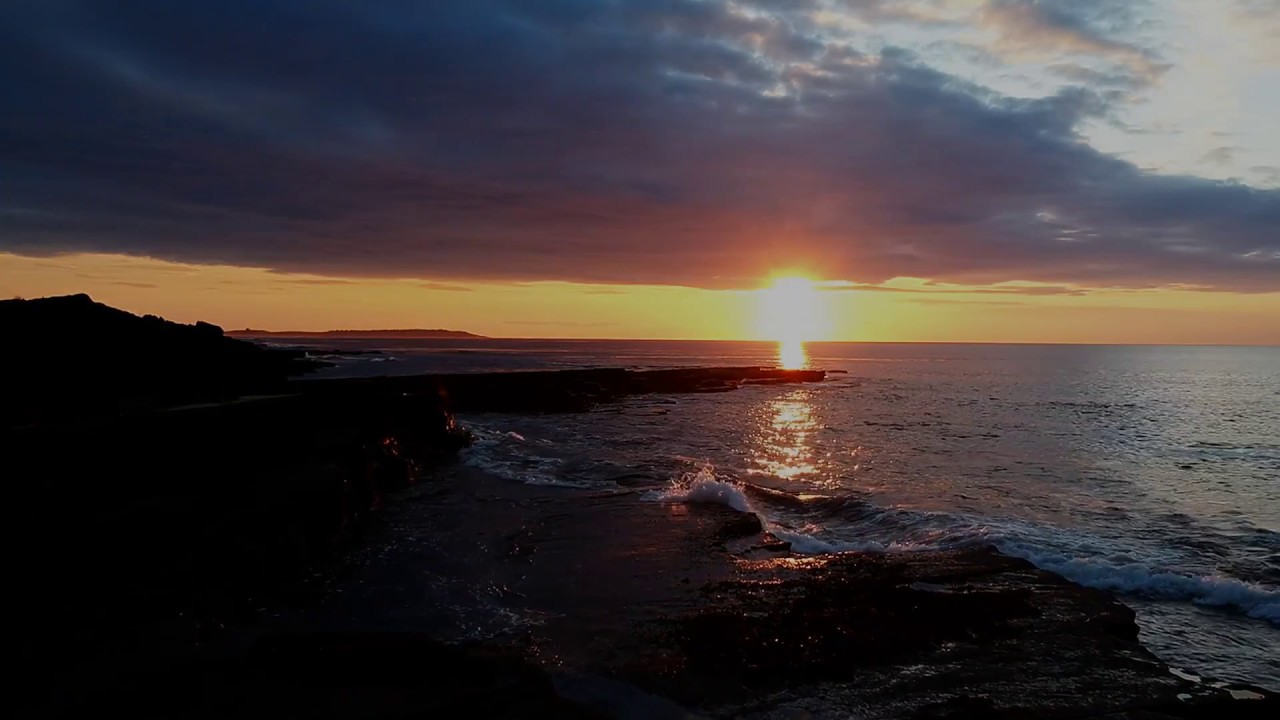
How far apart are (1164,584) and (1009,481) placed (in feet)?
39.0

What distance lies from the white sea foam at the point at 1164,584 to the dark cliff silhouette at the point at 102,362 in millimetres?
22007

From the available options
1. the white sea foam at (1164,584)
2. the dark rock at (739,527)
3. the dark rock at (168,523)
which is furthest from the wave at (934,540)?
the dark rock at (168,523)

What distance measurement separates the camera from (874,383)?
79562 mm

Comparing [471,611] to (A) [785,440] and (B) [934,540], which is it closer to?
(B) [934,540]

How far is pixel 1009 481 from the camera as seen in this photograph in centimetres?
2328

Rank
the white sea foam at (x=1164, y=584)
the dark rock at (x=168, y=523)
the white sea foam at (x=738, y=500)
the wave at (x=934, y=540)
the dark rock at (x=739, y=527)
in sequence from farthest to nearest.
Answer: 1. the dark rock at (x=739, y=527)
2. the white sea foam at (x=738, y=500)
3. the wave at (x=934, y=540)
4. the white sea foam at (x=1164, y=584)
5. the dark rock at (x=168, y=523)

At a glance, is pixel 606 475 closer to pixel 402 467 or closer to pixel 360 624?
pixel 402 467

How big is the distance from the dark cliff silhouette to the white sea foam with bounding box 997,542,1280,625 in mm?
22007

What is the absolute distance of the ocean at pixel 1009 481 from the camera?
11.6 m

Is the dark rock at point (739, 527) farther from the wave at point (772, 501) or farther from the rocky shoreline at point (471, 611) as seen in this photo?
the wave at point (772, 501)

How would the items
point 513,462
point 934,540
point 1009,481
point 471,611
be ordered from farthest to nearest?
1. point 513,462
2. point 1009,481
3. point 934,540
4. point 471,611

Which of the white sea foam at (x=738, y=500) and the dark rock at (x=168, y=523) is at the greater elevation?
the dark rock at (x=168, y=523)

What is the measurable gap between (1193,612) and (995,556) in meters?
2.90

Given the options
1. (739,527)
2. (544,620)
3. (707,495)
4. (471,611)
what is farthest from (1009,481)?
(471,611)
